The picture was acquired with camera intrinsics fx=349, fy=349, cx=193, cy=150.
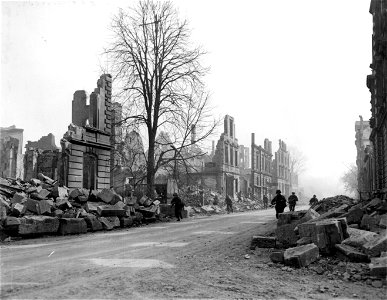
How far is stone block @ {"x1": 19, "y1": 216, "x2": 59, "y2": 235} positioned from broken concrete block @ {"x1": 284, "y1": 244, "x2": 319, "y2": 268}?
877cm

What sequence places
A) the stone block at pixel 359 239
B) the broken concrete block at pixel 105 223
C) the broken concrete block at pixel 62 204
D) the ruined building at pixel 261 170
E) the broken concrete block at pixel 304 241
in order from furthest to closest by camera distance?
1. the ruined building at pixel 261 170
2. the broken concrete block at pixel 105 223
3. the broken concrete block at pixel 62 204
4. the broken concrete block at pixel 304 241
5. the stone block at pixel 359 239

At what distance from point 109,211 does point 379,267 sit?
1173 cm

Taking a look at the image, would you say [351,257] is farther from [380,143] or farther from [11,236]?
[380,143]

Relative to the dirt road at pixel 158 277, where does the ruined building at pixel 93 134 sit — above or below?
above

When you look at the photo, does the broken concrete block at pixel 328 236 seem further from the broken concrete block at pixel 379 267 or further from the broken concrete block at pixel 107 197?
the broken concrete block at pixel 107 197

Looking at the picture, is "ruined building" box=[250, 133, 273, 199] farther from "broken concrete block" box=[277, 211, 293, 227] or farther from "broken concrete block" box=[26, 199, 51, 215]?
"broken concrete block" box=[26, 199, 51, 215]

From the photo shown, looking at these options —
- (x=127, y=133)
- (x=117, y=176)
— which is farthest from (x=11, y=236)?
(x=117, y=176)

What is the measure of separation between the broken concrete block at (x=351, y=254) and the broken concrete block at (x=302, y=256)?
0.46m

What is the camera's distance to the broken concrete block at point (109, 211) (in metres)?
14.9

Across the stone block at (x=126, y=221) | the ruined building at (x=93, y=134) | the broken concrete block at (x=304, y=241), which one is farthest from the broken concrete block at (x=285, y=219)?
the ruined building at (x=93, y=134)

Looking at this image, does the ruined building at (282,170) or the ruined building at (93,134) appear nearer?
the ruined building at (93,134)

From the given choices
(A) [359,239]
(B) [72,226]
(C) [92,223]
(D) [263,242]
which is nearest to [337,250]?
(A) [359,239]

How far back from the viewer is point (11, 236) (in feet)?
37.6

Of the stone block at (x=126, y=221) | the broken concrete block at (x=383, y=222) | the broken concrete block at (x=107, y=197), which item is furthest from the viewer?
the broken concrete block at (x=107, y=197)
